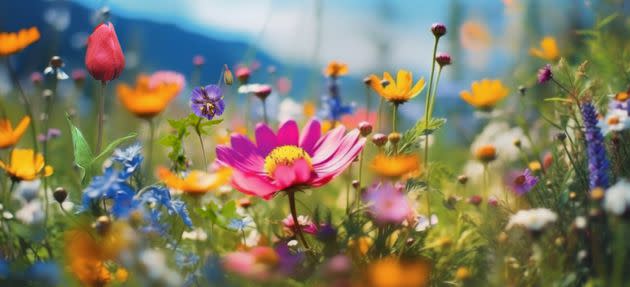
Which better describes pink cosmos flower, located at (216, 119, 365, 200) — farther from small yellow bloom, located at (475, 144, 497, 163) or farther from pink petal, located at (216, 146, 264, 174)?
small yellow bloom, located at (475, 144, 497, 163)

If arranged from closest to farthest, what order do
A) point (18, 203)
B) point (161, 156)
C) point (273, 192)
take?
point (273, 192)
point (18, 203)
point (161, 156)

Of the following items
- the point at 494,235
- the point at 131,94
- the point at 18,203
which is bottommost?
the point at 18,203

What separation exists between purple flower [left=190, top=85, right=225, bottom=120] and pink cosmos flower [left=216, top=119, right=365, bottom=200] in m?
0.06

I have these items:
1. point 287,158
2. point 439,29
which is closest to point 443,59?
point 439,29

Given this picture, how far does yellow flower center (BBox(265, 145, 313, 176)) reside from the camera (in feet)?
3.21

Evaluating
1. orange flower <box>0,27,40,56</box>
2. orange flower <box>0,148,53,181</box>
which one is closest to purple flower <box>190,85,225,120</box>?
orange flower <box>0,148,53,181</box>

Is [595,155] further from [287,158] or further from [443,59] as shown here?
[287,158]

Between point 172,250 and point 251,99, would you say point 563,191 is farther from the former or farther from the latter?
point 251,99

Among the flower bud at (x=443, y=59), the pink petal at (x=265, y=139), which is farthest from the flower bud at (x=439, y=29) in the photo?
the pink petal at (x=265, y=139)

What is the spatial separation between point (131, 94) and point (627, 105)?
0.69 meters

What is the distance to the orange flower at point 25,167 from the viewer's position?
1.09 m

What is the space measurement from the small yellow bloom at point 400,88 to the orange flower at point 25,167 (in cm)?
55

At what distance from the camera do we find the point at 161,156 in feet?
8.63

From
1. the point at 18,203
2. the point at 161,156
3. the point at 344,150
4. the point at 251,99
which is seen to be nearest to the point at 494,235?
the point at 344,150
